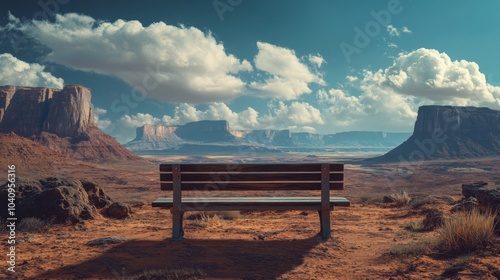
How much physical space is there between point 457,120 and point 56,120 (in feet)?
503

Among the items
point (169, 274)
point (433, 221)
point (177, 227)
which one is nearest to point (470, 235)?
point (433, 221)

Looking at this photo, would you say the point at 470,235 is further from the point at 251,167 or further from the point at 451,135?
the point at 451,135

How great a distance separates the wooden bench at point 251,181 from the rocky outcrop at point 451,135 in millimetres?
133090

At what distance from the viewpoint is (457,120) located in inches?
5738

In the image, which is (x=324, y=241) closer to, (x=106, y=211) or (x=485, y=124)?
(x=106, y=211)

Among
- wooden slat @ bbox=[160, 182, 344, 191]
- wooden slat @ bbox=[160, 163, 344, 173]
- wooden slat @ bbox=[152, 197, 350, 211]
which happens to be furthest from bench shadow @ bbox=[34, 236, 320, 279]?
wooden slat @ bbox=[160, 163, 344, 173]

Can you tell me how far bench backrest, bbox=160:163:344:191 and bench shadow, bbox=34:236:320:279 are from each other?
0.82 meters

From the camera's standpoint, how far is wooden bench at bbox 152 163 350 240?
4.98 meters

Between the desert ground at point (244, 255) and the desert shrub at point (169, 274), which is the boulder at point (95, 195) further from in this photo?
the desert shrub at point (169, 274)

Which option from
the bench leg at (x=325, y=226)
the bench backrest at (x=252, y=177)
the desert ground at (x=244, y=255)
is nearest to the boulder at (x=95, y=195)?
the desert ground at (x=244, y=255)

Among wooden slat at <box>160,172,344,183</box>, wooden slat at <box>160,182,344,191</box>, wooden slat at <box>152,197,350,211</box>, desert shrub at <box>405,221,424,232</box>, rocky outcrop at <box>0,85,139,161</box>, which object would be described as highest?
rocky outcrop at <box>0,85,139,161</box>

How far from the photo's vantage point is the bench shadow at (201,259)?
384 cm

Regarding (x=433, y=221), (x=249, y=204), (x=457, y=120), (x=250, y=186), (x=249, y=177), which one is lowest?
(x=433, y=221)

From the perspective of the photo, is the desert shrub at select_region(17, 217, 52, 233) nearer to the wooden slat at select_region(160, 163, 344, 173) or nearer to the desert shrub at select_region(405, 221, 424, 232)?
the wooden slat at select_region(160, 163, 344, 173)
